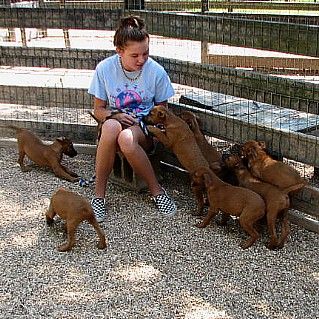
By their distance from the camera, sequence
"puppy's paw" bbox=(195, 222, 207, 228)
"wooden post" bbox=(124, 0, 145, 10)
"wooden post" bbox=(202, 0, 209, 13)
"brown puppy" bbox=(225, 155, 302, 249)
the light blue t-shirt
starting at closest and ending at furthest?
"brown puppy" bbox=(225, 155, 302, 249) → "puppy's paw" bbox=(195, 222, 207, 228) → the light blue t-shirt → "wooden post" bbox=(124, 0, 145, 10) → "wooden post" bbox=(202, 0, 209, 13)

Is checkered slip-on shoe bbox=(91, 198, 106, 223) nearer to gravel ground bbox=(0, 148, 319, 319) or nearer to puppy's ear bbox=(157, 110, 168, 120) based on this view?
gravel ground bbox=(0, 148, 319, 319)

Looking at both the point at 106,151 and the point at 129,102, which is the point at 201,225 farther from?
the point at 129,102

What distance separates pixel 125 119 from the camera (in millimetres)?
4840

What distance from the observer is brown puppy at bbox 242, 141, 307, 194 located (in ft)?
13.8

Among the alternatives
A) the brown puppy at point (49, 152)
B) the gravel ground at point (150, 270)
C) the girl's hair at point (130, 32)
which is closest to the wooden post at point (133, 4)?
the girl's hair at point (130, 32)

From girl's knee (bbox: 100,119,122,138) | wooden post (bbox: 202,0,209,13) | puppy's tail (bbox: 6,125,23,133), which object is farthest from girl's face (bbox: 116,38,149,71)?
wooden post (bbox: 202,0,209,13)

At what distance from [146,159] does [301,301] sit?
184cm

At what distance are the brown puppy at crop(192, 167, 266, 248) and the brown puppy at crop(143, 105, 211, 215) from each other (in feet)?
0.90

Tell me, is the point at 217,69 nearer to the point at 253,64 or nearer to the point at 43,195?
the point at 43,195

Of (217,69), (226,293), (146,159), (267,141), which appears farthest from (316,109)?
(226,293)

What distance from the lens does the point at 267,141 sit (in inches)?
179

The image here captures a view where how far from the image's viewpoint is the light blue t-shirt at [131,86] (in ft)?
16.5

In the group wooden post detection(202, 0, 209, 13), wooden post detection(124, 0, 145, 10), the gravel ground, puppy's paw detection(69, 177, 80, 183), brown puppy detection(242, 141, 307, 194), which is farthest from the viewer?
wooden post detection(202, 0, 209, 13)

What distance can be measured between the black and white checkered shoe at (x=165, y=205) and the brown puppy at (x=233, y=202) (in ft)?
1.05
